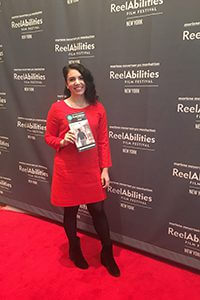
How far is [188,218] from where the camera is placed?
1.87 metres

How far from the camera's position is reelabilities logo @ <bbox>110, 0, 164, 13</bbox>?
1660 mm

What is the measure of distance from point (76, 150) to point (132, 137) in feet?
1.43

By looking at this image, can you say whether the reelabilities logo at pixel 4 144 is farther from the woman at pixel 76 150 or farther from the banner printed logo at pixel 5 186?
the woman at pixel 76 150

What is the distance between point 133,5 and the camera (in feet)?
5.69

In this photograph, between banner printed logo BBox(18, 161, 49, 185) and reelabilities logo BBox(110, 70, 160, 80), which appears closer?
reelabilities logo BBox(110, 70, 160, 80)

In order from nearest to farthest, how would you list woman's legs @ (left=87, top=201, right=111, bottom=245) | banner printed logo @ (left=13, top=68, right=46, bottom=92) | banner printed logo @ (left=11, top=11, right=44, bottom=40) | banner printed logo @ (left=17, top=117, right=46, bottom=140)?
1. woman's legs @ (left=87, top=201, right=111, bottom=245)
2. banner printed logo @ (left=11, top=11, right=44, bottom=40)
3. banner printed logo @ (left=13, top=68, right=46, bottom=92)
4. banner printed logo @ (left=17, top=117, right=46, bottom=140)

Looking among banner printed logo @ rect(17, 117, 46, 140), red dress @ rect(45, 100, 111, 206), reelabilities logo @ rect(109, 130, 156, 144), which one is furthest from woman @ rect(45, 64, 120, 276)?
banner printed logo @ rect(17, 117, 46, 140)

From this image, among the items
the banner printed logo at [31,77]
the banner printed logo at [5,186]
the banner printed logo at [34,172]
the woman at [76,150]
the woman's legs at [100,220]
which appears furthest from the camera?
the banner printed logo at [5,186]

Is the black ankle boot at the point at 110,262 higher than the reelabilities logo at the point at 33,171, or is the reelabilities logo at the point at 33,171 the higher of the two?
the reelabilities logo at the point at 33,171

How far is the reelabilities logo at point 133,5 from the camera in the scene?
5.45 feet

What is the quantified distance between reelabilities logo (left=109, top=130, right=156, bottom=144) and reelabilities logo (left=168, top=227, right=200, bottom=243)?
61cm

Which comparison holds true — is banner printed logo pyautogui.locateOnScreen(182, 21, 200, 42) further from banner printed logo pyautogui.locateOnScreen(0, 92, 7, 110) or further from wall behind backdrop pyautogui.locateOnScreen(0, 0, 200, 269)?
banner printed logo pyautogui.locateOnScreen(0, 92, 7, 110)

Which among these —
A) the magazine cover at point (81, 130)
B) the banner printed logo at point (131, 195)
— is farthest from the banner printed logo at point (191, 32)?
the banner printed logo at point (131, 195)

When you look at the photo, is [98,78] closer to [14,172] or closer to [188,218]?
[188,218]
